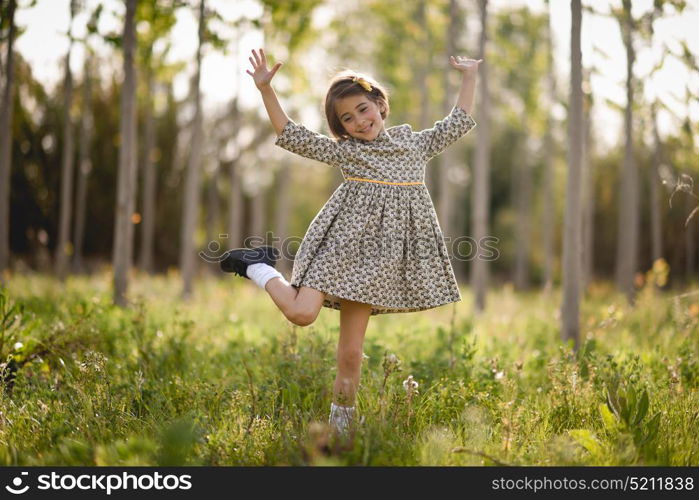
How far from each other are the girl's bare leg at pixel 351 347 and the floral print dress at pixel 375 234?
101 millimetres

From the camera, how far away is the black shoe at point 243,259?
119 inches

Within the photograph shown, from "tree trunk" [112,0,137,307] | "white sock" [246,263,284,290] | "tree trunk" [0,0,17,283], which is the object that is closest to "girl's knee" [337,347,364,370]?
"white sock" [246,263,284,290]

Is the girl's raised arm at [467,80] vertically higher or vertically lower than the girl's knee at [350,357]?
higher

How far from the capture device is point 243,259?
9.87 ft

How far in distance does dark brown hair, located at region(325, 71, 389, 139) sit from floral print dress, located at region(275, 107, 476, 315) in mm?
131

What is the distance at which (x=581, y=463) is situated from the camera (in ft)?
→ 7.93

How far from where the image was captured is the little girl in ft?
9.32

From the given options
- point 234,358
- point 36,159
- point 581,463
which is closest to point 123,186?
point 234,358

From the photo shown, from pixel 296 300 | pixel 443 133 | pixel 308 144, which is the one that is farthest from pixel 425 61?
pixel 296 300

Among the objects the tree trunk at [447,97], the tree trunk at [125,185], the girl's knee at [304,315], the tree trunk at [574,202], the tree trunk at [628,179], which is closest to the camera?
the girl's knee at [304,315]

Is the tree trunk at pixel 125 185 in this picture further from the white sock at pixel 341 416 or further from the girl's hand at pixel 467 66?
the girl's hand at pixel 467 66
